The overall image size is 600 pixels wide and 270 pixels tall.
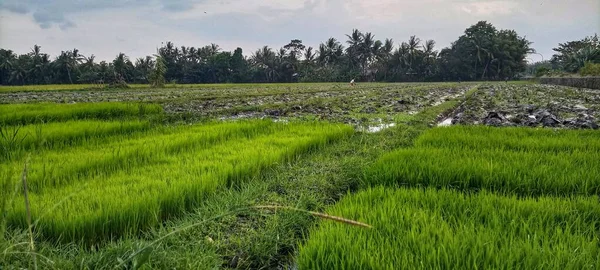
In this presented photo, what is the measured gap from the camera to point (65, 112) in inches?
256

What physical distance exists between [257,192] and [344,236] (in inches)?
41.6

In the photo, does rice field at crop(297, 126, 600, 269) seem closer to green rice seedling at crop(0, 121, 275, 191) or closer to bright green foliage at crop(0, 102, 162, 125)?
green rice seedling at crop(0, 121, 275, 191)

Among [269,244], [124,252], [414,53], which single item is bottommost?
[269,244]

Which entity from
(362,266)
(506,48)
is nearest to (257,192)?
(362,266)

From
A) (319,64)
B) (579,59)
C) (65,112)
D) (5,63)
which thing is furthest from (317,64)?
(65,112)

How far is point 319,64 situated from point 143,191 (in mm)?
58741

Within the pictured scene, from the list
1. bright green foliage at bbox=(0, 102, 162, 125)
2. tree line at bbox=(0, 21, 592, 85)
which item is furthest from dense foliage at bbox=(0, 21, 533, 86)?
bright green foliage at bbox=(0, 102, 162, 125)

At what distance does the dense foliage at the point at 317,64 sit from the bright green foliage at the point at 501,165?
43.8 meters

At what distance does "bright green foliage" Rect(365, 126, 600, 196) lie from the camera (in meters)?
2.62

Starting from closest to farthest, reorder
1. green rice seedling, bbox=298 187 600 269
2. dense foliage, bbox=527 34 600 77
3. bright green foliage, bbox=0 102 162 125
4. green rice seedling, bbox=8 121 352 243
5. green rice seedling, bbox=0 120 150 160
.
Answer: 1. green rice seedling, bbox=298 187 600 269
2. green rice seedling, bbox=8 121 352 243
3. green rice seedling, bbox=0 120 150 160
4. bright green foliage, bbox=0 102 162 125
5. dense foliage, bbox=527 34 600 77

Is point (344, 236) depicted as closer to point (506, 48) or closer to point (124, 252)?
point (124, 252)

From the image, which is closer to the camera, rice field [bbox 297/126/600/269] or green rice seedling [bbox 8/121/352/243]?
rice field [bbox 297/126/600/269]

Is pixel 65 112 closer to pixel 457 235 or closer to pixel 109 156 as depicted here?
pixel 109 156

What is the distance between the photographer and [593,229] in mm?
1797
